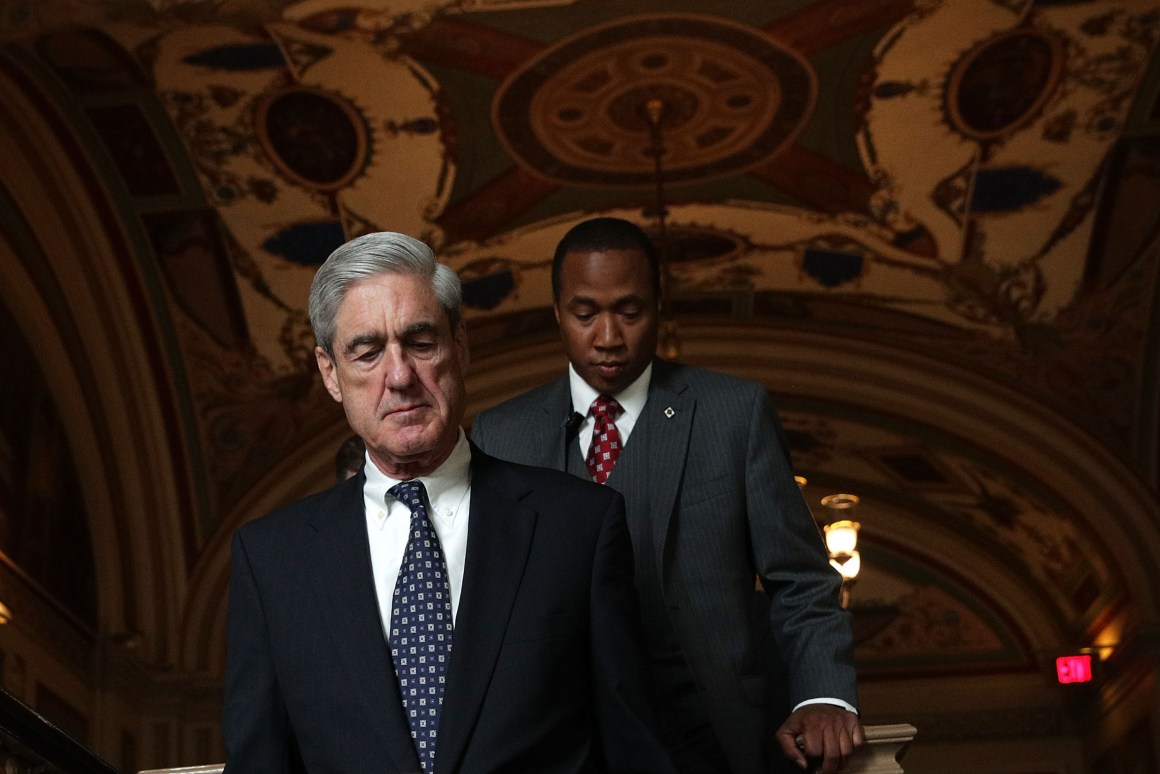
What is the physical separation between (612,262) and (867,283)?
9.75 m

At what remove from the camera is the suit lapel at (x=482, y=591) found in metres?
2.49

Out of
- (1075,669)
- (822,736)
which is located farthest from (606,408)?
(1075,669)

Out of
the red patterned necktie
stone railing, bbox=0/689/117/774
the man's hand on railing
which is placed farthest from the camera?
stone railing, bbox=0/689/117/774

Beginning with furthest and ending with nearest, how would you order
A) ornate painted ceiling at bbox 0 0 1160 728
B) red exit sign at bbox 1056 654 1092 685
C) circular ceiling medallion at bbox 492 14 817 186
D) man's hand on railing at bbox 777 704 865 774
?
red exit sign at bbox 1056 654 1092 685 → circular ceiling medallion at bbox 492 14 817 186 → ornate painted ceiling at bbox 0 0 1160 728 → man's hand on railing at bbox 777 704 865 774

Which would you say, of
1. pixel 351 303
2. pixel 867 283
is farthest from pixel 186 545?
pixel 351 303

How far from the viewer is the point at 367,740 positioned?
8.20 ft

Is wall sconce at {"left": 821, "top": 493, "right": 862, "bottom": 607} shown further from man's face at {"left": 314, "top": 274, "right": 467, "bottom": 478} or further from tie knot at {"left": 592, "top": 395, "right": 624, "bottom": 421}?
man's face at {"left": 314, "top": 274, "right": 467, "bottom": 478}

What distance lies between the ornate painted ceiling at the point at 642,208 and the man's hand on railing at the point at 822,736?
20.0 ft

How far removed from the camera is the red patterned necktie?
11.9 ft

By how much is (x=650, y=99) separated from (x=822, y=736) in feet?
26.8

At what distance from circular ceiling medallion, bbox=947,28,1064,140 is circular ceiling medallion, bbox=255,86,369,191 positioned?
3948 millimetres

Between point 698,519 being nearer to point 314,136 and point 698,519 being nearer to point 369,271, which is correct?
point 369,271

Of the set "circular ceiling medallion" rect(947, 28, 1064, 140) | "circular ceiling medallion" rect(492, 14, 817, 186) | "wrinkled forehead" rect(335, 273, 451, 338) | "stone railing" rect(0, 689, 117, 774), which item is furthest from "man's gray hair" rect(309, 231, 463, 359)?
"circular ceiling medallion" rect(947, 28, 1064, 140)

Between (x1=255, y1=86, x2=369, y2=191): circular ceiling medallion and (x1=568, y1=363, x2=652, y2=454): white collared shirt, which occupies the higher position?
(x1=255, y1=86, x2=369, y2=191): circular ceiling medallion
